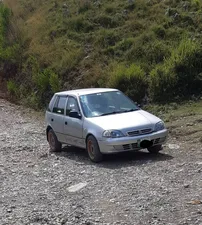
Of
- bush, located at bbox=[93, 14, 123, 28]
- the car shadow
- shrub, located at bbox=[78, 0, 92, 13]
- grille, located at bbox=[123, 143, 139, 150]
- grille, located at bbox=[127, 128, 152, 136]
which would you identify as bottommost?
bush, located at bbox=[93, 14, 123, 28]

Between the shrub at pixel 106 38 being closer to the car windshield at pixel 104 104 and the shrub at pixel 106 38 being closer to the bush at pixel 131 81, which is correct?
the bush at pixel 131 81

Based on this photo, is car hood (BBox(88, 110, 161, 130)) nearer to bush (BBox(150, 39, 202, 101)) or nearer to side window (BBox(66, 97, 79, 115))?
side window (BBox(66, 97, 79, 115))

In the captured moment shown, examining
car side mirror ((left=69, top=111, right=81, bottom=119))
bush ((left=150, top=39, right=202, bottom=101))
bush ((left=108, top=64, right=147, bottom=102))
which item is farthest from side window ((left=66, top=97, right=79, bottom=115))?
bush ((left=108, top=64, right=147, bottom=102))

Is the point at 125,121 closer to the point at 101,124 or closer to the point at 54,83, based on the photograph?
the point at 101,124

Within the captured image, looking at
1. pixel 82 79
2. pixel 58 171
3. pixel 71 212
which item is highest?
pixel 71 212

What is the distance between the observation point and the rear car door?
47.3ft

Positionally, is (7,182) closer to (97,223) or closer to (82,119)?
(82,119)

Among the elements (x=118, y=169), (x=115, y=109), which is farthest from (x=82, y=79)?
(x=118, y=169)

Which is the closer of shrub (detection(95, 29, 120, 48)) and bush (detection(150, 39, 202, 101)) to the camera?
bush (detection(150, 39, 202, 101))

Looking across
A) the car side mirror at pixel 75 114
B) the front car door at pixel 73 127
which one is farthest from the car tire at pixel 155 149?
the car side mirror at pixel 75 114

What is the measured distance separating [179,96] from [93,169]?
9.13m

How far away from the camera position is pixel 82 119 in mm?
13266

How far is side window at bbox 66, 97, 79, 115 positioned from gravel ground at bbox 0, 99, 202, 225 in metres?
1.18

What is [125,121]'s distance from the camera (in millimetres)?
12688
